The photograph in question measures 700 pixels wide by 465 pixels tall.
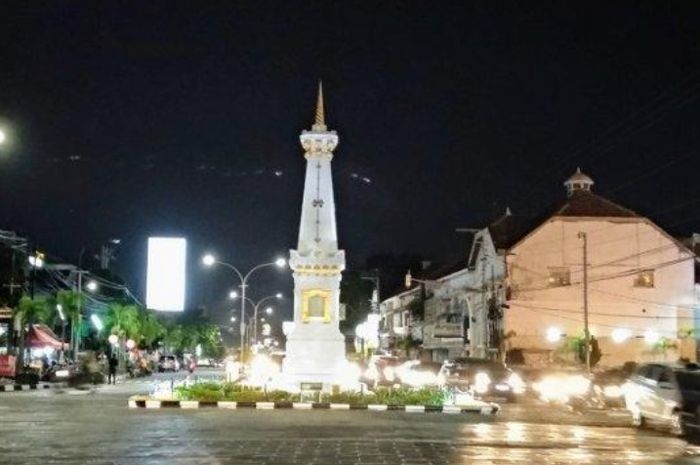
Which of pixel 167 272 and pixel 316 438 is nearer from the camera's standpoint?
pixel 316 438

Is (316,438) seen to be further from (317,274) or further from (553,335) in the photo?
(553,335)

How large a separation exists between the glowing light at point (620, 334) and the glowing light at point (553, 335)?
336 centimetres

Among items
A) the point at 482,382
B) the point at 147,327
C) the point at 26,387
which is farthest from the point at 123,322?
the point at 482,382

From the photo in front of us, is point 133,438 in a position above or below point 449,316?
below

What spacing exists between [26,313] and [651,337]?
36125mm

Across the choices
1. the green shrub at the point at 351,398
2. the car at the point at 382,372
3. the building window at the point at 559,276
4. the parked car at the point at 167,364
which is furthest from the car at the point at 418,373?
the parked car at the point at 167,364

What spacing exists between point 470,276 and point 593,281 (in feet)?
41.1

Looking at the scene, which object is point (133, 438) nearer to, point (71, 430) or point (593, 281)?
point (71, 430)

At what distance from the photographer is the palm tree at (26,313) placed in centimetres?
5575

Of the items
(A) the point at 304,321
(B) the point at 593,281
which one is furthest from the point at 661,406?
(B) the point at 593,281

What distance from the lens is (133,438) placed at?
21000mm

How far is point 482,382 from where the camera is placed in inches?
1597

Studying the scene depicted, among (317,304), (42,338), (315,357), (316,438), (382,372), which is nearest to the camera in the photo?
(316,438)

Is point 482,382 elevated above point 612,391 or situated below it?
above
